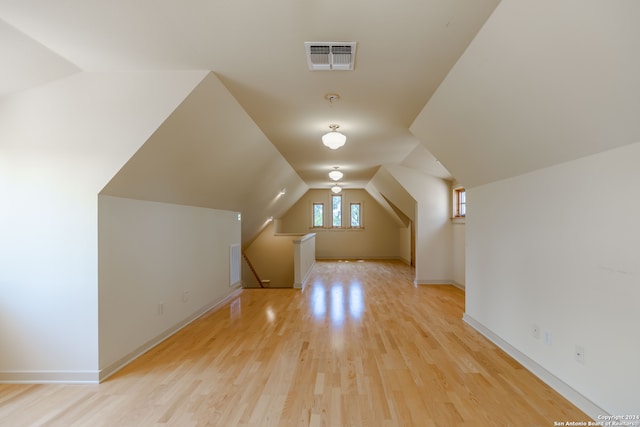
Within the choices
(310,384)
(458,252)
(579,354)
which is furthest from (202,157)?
(458,252)

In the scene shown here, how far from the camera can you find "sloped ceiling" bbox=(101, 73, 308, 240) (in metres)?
2.82

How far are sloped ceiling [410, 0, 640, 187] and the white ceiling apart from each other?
0.19m

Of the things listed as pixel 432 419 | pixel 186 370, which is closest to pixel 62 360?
pixel 186 370

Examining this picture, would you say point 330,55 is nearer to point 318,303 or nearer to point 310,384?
point 310,384

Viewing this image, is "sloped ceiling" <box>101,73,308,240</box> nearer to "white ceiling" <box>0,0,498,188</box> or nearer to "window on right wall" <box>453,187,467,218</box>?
"white ceiling" <box>0,0,498,188</box>

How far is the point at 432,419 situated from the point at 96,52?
3501mm

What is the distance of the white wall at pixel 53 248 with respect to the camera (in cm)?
271

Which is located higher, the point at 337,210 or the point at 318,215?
the point at 337,210

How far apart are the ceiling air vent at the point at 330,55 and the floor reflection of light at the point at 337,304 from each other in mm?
3197

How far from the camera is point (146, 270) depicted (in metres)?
3.42

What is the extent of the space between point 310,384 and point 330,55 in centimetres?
260

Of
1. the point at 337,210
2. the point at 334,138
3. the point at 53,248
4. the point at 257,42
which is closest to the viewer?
the point at 257,42

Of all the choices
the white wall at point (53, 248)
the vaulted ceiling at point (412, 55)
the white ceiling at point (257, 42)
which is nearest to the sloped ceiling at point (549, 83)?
the vaulted ceiling at point (412, 55)

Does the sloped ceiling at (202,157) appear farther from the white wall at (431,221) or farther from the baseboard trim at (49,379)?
the white wall at (431,221)
